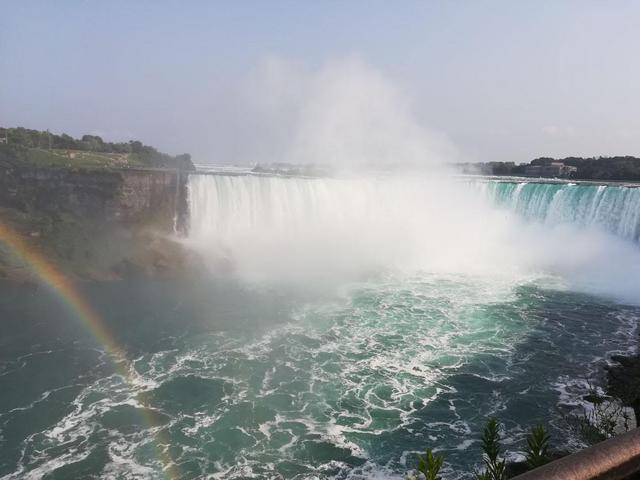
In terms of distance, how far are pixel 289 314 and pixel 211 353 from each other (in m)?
4.39

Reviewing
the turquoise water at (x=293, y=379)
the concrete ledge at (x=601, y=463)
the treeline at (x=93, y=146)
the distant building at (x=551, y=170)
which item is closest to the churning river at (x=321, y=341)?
the turquoise water at (x=293, y=379)

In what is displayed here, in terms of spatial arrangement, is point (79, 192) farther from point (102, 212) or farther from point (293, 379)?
point (293, 379)

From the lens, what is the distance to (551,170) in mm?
61562

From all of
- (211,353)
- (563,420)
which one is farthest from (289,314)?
(563,420)

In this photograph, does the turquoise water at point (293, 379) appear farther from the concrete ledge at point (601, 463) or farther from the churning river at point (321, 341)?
the concrete ledge at point (601, 463)

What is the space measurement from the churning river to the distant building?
3168cm

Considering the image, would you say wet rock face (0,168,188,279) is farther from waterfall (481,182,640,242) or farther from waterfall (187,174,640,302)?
waterfall (481,182,640,242)

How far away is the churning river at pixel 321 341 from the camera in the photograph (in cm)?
1035

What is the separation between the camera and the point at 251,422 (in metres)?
11.3

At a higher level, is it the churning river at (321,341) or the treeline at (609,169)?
the treeline at (609,169)

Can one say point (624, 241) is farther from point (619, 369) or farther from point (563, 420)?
point (563, 420)

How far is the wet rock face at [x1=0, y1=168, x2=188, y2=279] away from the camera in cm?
2620

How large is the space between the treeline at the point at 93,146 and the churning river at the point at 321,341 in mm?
18246

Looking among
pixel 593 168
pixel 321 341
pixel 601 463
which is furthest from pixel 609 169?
pixel 601 463
